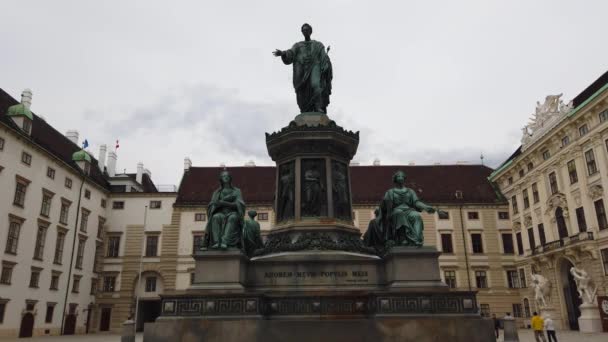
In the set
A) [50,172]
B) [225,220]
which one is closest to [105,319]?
[50,172]

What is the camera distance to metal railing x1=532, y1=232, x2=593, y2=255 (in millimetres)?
32219

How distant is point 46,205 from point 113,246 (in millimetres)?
10527

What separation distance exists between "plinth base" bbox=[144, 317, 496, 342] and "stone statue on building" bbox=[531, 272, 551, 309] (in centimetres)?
3178

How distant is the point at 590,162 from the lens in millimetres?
32562

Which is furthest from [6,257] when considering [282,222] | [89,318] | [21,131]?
[282,222]

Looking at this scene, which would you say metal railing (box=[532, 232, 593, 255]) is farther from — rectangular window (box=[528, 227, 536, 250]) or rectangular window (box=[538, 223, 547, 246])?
rectangular window (box=[528, 227, 536, 250])

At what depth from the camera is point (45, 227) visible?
115 feet

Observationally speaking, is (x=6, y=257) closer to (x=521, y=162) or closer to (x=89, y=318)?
(x=89, y=318)

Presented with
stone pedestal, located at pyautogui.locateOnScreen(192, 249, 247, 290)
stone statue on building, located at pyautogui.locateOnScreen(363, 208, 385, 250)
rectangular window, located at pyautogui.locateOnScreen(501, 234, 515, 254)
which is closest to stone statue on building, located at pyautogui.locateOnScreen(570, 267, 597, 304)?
rectangular window, located at pyautogui.locateOnScreen(501, 234, 515, 254)

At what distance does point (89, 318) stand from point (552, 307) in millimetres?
38663

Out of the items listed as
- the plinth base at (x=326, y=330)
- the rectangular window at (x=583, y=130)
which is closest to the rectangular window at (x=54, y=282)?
the plinth base at (x=326, y=330)

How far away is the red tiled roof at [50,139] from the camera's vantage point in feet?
114

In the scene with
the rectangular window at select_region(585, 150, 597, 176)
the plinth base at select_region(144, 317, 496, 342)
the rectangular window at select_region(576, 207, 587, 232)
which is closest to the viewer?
the plinth base at select_region(144, 317, 496, 342)

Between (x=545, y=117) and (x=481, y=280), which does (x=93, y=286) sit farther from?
(x=545, y=117)
